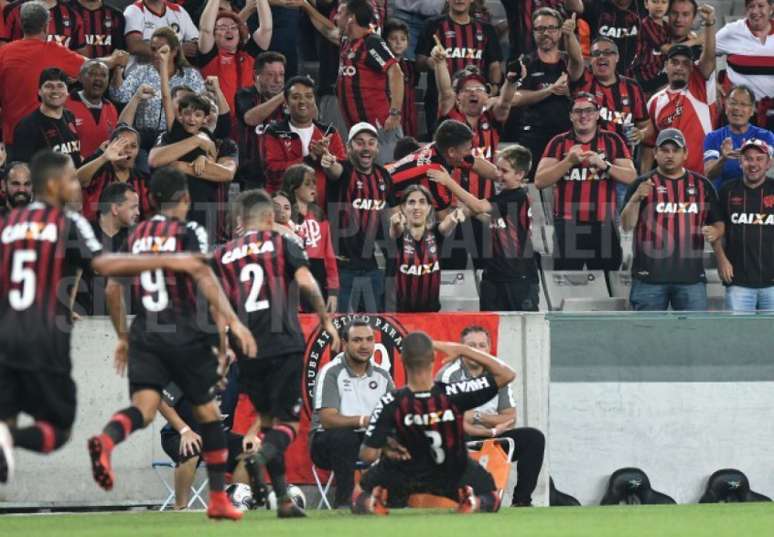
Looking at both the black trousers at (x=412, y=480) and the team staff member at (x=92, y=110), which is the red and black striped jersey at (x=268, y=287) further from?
the team staff member at (x=92, y=110)

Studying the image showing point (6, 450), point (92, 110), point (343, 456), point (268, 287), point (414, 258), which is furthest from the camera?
point (92, 110)

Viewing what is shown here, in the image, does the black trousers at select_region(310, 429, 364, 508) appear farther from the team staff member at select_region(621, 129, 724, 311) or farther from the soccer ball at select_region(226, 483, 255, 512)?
the team staff member at select_region(621, 129, 724, 311)

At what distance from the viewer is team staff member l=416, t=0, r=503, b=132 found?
16.9 meters

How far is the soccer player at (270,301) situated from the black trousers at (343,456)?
193 centimetres

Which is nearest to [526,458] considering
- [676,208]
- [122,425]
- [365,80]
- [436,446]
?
[436,446]

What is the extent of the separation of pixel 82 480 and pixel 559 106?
645 centimetres

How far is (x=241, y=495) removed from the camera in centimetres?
1265

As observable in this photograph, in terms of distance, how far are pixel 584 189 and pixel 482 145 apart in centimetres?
118

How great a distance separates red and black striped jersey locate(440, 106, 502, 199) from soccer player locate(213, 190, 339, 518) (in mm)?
4481

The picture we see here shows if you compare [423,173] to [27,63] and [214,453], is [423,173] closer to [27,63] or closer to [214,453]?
[27,63]

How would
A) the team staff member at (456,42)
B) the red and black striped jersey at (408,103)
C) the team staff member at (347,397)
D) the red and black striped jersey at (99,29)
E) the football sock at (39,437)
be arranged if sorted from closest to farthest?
the football sock at (39,437)
the team staff member at (347,397)
the red and black striped jersey at (99,29)
the red and black striped jersey at (408,103)
the team staff member at (456,42)

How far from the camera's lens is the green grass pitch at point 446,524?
9.28 meters

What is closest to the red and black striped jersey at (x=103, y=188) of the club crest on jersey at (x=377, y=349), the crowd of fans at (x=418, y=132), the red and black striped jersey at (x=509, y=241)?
the crowd of fans at (x=418, y=132)

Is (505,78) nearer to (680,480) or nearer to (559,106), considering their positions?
(559,106)
